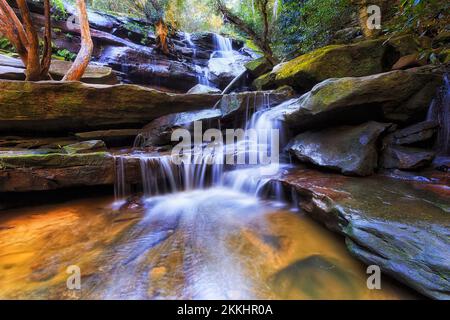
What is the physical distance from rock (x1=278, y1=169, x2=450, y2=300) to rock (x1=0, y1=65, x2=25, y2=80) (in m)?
8.42

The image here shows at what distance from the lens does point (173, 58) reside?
481 inches

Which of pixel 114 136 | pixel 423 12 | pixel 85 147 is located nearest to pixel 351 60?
pixel 423 12

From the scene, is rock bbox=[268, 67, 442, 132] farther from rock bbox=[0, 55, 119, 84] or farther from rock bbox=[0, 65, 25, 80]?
rock bbox=[0, 65, 25, 80]

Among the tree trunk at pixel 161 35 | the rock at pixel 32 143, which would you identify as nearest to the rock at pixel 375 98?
the rock at pixel 32 143

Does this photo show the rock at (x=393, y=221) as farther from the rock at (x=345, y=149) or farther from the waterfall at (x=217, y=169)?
the waterfall at (x=217, y=169)

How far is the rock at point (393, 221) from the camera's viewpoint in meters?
1.70

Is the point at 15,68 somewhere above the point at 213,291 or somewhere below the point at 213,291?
above

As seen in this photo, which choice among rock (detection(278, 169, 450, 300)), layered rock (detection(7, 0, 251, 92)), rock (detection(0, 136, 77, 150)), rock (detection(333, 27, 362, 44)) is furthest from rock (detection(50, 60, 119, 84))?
rock (detection(333, 27, 362, 44))

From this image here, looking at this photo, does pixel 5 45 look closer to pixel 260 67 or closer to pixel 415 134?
pixel 260 67

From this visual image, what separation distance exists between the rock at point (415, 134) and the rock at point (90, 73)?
8898 mm
